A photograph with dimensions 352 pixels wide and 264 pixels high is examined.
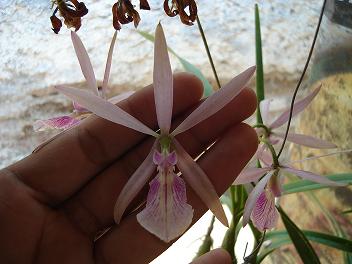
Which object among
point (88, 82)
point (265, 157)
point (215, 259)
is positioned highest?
point (88, 82)

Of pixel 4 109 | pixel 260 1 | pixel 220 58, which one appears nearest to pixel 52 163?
pixel 4 109

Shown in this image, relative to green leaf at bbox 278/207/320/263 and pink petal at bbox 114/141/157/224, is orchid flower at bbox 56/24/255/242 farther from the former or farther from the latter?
green leaf at bbox 278/207/320/263

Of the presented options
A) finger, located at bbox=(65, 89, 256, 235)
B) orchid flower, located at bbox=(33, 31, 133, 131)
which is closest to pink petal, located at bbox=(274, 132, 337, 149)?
finger, located at bbox=(65, 89, 256, 235)

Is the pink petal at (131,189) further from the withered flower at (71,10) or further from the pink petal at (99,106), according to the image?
the withered flower at (71,10)

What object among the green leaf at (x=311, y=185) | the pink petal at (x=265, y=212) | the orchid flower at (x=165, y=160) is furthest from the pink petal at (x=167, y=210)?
the green leaf at (x=311, y=185)

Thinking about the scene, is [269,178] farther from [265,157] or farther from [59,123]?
[59,123]

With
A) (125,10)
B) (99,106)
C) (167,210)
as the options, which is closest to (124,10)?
(125,10)

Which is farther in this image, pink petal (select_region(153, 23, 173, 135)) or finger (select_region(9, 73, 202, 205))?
finger (select_region(9, 73, 202, 205))
